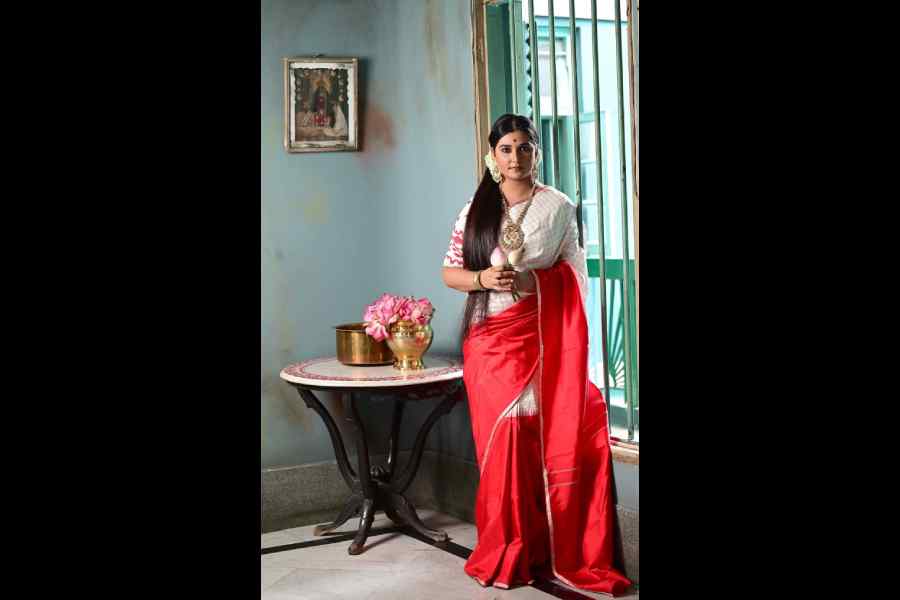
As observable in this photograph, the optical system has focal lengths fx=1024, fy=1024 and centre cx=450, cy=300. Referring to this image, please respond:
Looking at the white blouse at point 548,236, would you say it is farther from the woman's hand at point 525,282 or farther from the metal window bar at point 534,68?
the metal window bar at point 534,68

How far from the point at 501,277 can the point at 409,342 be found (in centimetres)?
63

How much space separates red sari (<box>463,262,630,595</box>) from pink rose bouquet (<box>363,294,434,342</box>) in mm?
416

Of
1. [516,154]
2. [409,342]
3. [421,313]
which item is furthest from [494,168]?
[409,342]

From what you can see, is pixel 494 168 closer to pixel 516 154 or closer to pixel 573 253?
pixel 516 154

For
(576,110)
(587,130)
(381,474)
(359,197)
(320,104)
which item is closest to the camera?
(576,110)

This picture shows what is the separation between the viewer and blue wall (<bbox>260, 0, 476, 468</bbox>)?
451cm

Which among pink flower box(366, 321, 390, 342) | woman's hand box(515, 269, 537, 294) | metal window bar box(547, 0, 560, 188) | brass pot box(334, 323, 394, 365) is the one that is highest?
metal window bar box(547, 0, 560, 188)

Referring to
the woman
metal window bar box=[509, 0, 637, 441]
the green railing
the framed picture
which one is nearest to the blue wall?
the framed picture

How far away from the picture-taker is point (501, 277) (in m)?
3.53

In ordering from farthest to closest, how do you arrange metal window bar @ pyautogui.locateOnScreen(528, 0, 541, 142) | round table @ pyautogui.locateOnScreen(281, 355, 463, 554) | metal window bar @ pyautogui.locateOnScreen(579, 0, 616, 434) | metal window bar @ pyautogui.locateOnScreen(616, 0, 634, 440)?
metal window bar @ pyautogui.locateOnScreen(528, 0, 541, 142), round table @ pyautogui.locateOnScreen(281, 355, 463, 554), metal window bar @ pyautogui.locateOnScreen(579, 0, 616, 434), metal window bar @ pyautogui.locateOnScreen(616, 0, 634, 440)

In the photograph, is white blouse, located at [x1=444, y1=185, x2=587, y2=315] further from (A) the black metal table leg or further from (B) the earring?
(A) the black metal table leg
